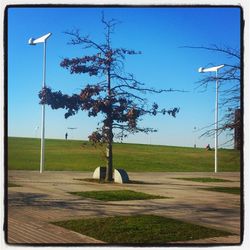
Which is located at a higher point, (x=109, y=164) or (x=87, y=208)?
(x=109, y=164)

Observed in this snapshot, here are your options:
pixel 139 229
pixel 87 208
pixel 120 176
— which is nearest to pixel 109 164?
pixel 120 176

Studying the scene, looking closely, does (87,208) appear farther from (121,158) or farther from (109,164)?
(121,158)

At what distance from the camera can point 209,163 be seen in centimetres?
1878

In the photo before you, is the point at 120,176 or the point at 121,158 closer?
the point at 120,176

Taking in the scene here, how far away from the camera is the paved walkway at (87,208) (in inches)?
224

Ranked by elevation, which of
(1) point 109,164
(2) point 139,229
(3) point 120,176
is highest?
(1) point 109,164

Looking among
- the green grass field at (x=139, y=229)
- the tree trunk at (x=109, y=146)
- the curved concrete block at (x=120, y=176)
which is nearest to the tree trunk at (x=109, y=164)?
the tree trunk at (x=109, y=146)

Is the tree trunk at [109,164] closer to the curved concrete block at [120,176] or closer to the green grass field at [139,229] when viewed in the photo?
the curved concrete block at [120,176]

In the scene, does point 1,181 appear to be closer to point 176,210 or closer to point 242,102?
point 242,102

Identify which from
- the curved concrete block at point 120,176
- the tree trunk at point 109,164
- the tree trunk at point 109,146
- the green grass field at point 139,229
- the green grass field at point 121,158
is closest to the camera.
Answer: the green grass field at point 139,229

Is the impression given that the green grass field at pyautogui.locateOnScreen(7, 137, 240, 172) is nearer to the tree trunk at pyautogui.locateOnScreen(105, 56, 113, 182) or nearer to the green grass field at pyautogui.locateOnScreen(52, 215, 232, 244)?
the tree trunk at pyautogui.locateOnScreen(105, 56, 113, 182)

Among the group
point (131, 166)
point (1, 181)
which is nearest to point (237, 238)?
point (1, 181)

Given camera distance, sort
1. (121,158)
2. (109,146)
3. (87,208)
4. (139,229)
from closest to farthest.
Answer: (139,229), (87,208), (109,146), (121,158)

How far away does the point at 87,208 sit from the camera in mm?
7746
